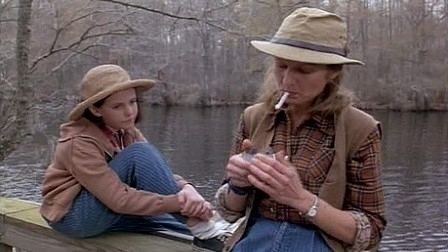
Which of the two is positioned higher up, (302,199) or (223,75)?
(302,199)

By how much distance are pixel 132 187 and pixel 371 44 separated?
1368 inches

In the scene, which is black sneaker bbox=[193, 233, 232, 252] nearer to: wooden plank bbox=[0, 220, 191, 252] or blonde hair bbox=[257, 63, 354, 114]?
wooden plank bbox=[0, 220, 191, 252]

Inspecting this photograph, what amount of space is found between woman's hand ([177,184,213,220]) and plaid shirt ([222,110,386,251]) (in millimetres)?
371

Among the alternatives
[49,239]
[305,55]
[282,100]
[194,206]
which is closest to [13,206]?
[49,239]

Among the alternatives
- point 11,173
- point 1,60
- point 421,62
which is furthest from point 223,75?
point 1,60

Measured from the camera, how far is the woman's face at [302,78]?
1.52m

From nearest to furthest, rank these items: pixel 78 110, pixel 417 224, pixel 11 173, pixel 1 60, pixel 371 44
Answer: pixel 78 110, pixel 1 60, pixel 417 224, pixel 11 173, pixel 371 44

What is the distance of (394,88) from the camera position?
37.7 metres

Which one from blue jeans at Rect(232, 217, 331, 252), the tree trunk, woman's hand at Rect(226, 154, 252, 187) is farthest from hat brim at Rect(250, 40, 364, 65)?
the tree trunk

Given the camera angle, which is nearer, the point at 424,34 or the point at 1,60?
the point at 1,60

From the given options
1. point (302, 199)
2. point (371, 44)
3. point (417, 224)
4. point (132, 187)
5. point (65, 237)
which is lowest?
point (417, 224)

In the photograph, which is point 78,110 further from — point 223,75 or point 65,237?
point 223,75

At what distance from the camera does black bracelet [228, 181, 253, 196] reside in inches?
62.7

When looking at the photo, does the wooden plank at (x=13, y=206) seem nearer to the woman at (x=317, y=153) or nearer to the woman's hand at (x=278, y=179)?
the woman at (x=317, y=153)
